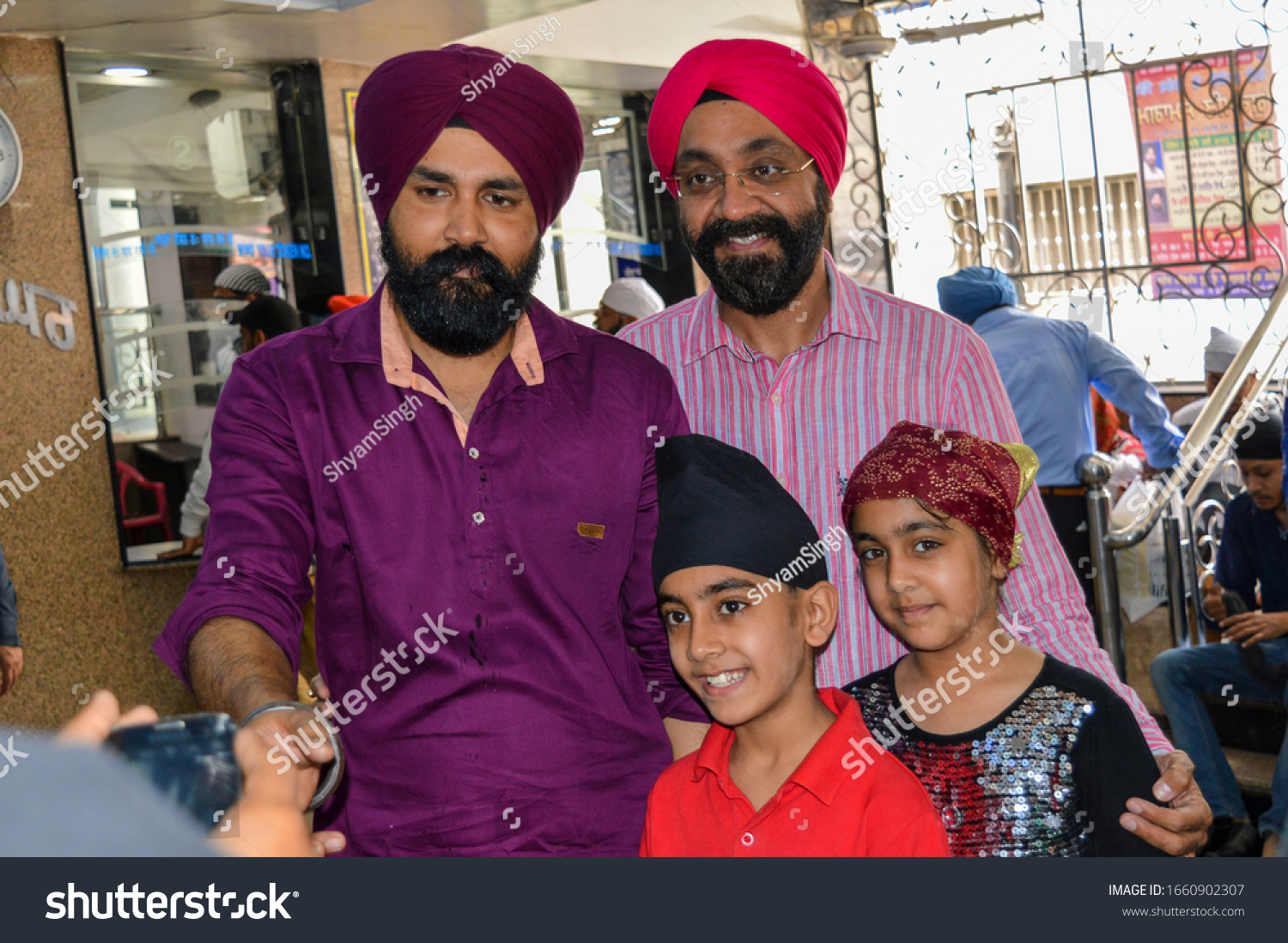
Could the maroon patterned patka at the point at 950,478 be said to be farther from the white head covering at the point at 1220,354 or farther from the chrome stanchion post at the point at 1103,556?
the white head covering at the point at 1220,354

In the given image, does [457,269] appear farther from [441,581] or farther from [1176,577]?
[1176,577]

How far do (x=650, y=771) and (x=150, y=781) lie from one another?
37.1 inches

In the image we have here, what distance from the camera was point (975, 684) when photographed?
165cm

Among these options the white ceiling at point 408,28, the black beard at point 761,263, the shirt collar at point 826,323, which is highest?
the white ceiling at point 408,28

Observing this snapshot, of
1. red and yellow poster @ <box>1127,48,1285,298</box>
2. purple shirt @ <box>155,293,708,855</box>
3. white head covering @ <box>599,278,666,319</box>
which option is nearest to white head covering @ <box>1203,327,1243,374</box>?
red and yellow poster @ <box>1127,48,1285,298</box>

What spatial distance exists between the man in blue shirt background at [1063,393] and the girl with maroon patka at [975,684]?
2.64m

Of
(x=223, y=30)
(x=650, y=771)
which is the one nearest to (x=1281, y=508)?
(x=650, y=771)

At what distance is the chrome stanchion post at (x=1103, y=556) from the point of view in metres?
3.84

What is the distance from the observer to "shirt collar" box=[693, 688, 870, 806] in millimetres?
1431

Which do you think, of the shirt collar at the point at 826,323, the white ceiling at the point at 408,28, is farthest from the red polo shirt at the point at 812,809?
the white ceiling at the point at 408,28

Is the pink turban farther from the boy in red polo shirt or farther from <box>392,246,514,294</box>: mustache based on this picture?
the boy in red polo shirt

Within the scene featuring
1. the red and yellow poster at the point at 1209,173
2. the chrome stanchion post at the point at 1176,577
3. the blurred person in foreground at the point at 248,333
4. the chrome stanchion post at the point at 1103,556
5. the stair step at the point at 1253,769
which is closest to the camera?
the stair step at the point at 1253,769

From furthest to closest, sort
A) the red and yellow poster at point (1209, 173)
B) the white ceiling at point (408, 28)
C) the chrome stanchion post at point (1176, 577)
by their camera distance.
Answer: the red and yellow poster at point (1209, 173) → the white ceiling at point (408, 28) → the chrome stanchion post at point (1176, 577)

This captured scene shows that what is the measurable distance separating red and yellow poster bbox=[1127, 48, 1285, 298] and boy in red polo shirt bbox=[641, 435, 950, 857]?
5607 millimetres
